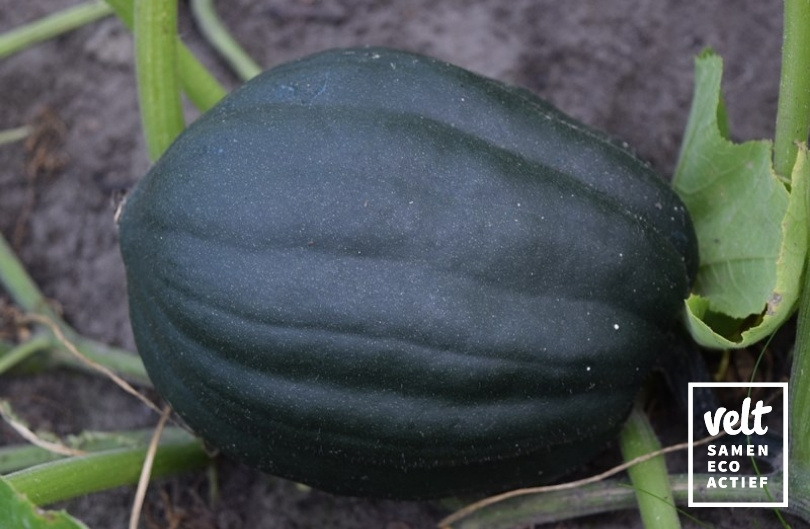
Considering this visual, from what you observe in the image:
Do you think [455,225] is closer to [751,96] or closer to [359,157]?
[359,157]

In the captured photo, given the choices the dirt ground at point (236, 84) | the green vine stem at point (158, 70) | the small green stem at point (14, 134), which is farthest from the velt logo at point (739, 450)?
the small green stem at point (14, 134)

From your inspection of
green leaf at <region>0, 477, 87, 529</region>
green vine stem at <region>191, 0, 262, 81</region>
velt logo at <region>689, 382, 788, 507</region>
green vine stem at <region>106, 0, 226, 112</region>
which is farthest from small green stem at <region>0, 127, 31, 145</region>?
velt logo at <region>689, 382, 788, 507</region>

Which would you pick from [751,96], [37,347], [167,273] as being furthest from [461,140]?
[37,347]

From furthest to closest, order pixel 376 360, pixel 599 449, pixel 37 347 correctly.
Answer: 1. pixel 37 347
2. pixel 599 449
3. pixel 376 360

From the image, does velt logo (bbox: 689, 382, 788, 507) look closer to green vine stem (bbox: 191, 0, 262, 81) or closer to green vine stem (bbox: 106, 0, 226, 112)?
green vine stem (bbox: 106, 0, 226, 112)

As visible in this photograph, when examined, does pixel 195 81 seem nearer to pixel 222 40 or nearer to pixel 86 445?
pixel 222 40

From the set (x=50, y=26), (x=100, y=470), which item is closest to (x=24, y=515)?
(x=100, y=470)
